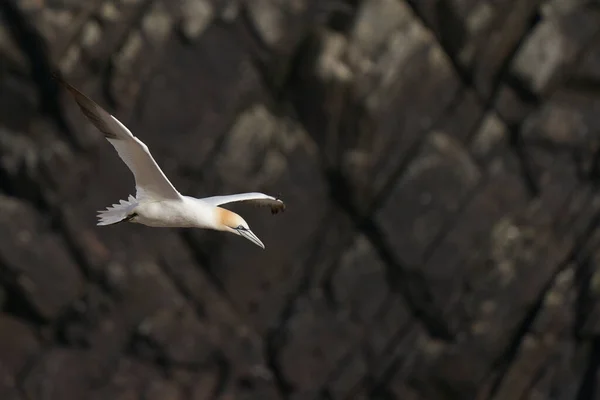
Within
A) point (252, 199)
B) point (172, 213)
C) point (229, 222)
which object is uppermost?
point (172, 213)

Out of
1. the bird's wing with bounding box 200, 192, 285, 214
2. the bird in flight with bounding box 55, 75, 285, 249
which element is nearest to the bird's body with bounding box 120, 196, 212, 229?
the bird in flight with bounding box 55, 75, 285, 249

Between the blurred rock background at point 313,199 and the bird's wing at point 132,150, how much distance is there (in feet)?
18.7

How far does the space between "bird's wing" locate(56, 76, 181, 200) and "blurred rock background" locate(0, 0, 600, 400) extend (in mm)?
5690

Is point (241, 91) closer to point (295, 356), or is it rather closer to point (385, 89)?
point (385, 89)

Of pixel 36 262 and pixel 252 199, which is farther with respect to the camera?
pixel 36 262

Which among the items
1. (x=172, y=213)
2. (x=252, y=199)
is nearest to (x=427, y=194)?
(x=252, y=199)

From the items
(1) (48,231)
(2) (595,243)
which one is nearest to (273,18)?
(1) (48,231)

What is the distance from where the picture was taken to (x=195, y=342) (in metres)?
17.5

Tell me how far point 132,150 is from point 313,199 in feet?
23.6

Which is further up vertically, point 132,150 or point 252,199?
point 132,150

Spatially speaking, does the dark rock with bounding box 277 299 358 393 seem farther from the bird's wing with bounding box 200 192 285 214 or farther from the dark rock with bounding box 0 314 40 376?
the bird's wing with bounding box 200 192 285 214

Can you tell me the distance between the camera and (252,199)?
1227cm

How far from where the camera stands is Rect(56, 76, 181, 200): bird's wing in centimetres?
1001

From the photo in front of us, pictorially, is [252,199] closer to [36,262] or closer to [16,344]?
[36,262]
